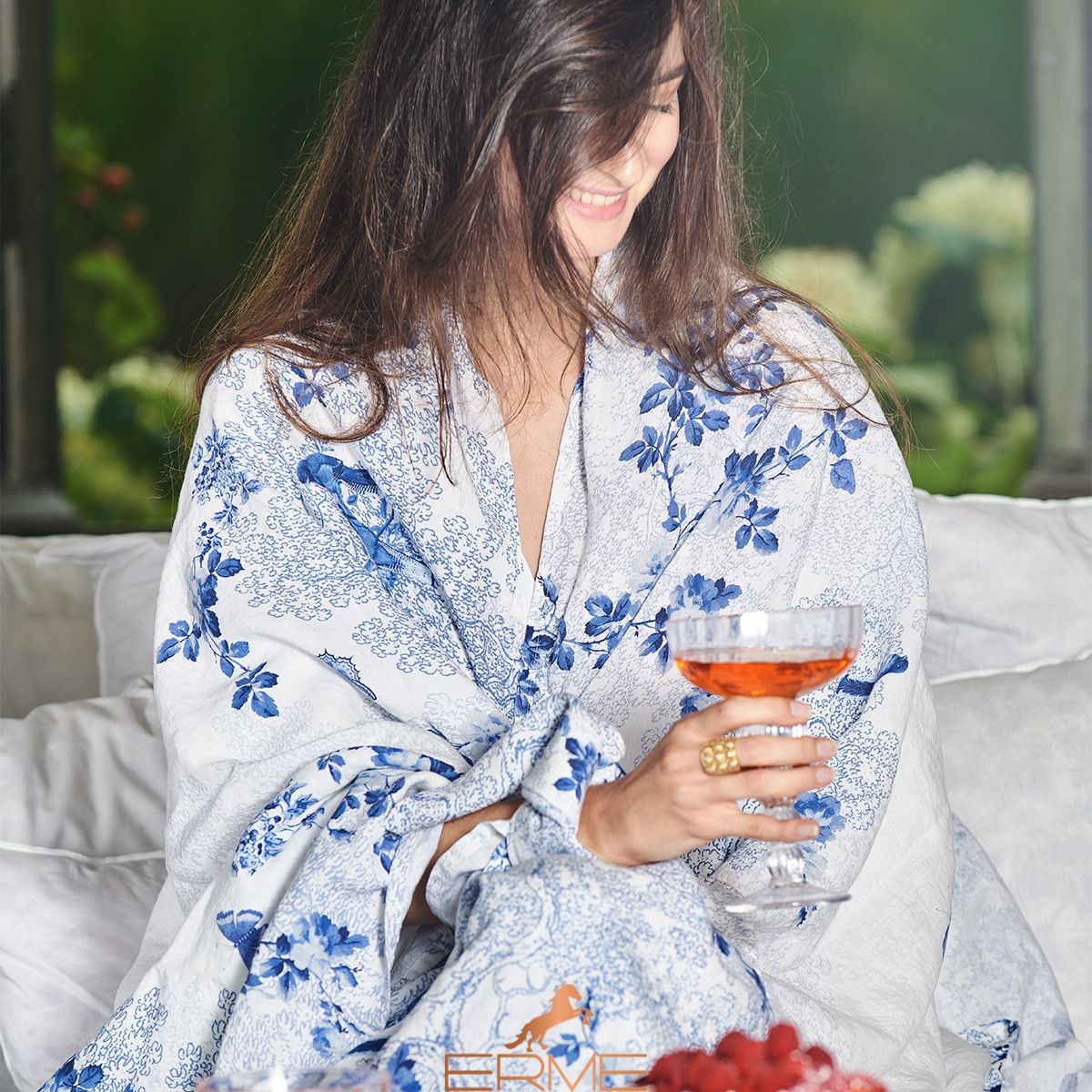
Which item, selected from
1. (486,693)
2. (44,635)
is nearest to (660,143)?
(486,693)

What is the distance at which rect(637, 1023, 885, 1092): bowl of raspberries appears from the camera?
27.6 inches

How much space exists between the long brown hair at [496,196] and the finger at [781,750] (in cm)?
50

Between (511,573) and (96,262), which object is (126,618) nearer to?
(511,573)

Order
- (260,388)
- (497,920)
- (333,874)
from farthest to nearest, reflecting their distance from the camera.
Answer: (260,388)
(333,874)
(497,920)

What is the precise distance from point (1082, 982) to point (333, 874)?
93 centimetres

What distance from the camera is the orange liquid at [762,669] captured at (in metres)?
0.98

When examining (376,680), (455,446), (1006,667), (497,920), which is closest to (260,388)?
(455,446)

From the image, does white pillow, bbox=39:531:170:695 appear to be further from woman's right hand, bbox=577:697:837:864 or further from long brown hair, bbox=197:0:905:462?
woman's right hand, bbox=577:697:837:864

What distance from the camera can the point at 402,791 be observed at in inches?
45.9

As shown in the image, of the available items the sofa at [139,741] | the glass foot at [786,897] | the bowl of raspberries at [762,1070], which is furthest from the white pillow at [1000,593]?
the bowl of raspberries at [762,1070]

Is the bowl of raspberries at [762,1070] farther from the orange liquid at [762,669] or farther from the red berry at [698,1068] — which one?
the orange liquid at [762,669]

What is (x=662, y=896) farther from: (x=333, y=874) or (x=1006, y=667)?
(x=1006, y=667)

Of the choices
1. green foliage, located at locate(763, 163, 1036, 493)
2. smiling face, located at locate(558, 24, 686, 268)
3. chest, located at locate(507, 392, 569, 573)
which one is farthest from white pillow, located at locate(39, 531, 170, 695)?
A: green foliage, located at locate(763, 163, 1036, 493)

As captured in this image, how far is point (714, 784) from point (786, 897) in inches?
3.8
